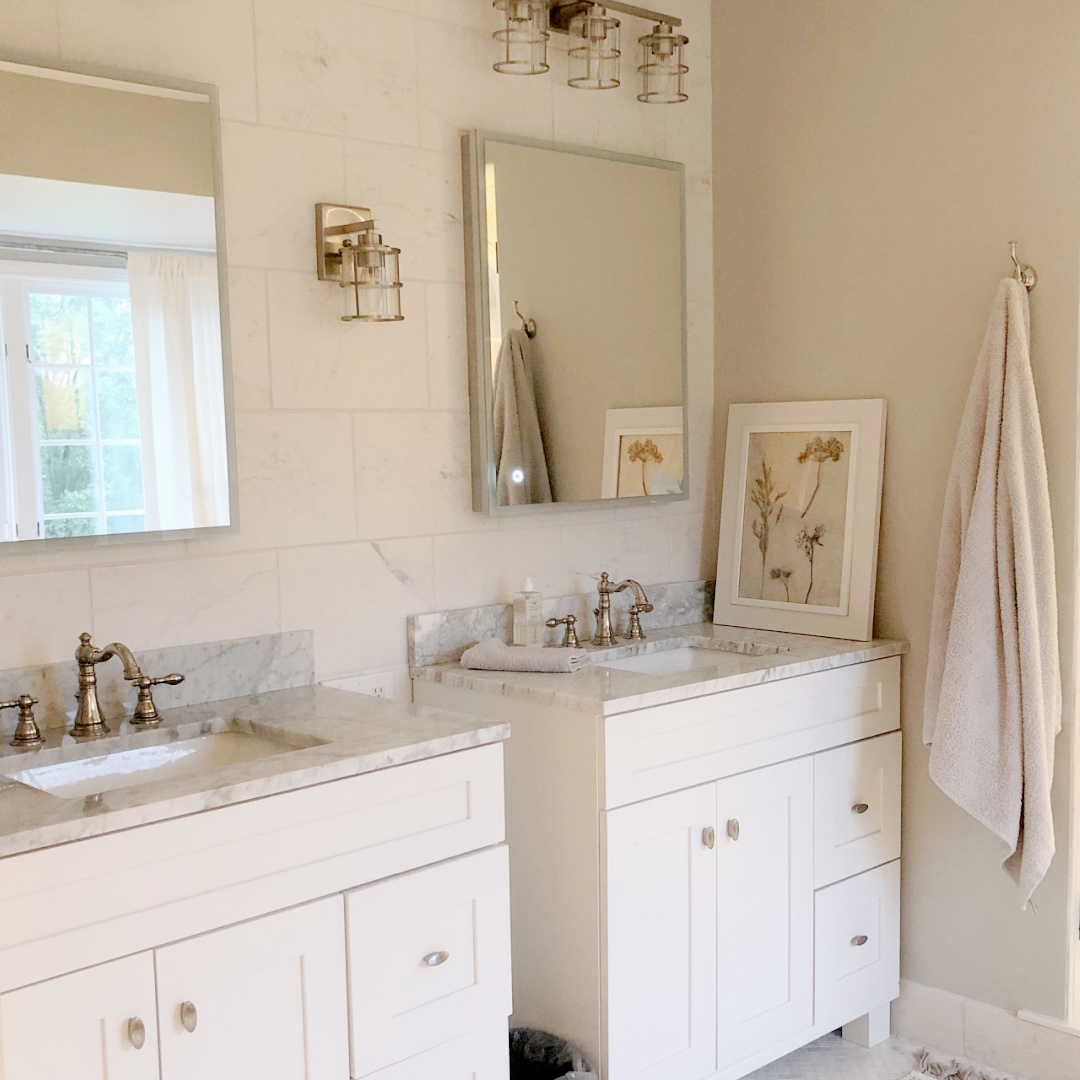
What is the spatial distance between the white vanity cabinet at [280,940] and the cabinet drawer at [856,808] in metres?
0.84

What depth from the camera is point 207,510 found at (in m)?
2.05

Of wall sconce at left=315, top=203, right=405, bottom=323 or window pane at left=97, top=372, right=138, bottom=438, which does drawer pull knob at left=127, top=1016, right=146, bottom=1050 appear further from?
wall sconce at left=315, top=203, right=405, bottom=323

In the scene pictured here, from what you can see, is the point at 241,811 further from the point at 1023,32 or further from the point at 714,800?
the point at 1023,32

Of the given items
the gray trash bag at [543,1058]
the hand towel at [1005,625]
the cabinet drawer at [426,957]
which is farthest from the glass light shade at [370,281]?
the gray trash bag at [543,1058]

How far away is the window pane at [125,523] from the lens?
6.37ft

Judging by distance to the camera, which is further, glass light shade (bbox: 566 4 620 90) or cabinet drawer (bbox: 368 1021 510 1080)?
glass light shade (bbox: 566 4 620 90)

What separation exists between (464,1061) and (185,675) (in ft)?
2.55

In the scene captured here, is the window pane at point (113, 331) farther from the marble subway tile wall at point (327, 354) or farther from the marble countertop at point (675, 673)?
the marble countertop at point (675, 673)

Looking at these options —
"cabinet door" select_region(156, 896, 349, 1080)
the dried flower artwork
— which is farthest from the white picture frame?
"cabinet door" select_region(156, 896, 349, 1080)

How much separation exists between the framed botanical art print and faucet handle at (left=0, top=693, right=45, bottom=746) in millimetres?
1624

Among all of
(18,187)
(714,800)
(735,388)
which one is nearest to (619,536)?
(735,388)

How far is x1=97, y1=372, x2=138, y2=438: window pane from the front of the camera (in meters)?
1.92

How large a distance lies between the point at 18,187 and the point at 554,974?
5.20 feet

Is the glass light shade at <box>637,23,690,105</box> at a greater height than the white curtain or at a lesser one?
greater
